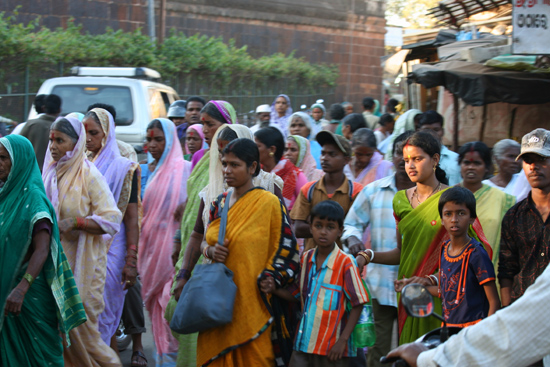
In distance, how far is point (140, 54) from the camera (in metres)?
16.3

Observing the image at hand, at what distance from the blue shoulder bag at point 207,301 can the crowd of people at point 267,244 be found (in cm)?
14

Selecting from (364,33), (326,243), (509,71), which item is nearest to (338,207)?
(326,243)

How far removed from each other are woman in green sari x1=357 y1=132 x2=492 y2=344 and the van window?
22.2 ft

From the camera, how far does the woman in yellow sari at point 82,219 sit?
4.95 m

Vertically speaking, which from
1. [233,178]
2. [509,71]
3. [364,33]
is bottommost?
[233,178]

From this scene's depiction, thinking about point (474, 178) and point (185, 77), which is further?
point (185, 77)

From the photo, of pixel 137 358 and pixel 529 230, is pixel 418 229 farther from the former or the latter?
pixel 137 358

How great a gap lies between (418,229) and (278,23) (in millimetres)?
18572

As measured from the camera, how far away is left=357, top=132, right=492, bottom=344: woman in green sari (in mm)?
4141

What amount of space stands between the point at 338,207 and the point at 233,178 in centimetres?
64

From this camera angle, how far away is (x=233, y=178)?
13.3 feet

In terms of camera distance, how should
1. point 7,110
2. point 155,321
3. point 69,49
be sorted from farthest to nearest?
1. point 69,49
2. point 7,110
3. point 155,321

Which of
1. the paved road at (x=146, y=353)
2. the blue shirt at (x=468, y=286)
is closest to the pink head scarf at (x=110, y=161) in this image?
the paved road at (x=146, y=353)

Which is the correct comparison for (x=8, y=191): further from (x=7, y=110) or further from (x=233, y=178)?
(x=7, y=110)
